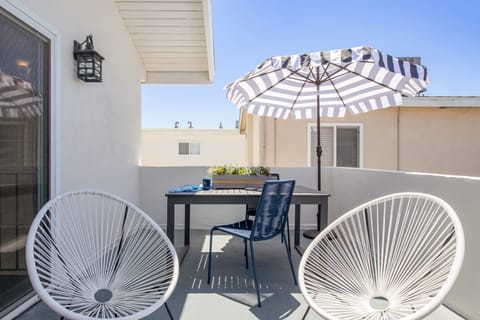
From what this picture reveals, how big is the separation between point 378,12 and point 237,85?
4926 mm

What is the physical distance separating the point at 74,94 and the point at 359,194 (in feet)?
10.6

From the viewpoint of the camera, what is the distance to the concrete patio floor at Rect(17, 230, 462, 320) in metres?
2.26

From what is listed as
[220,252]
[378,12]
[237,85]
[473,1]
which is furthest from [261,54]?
[220,252]

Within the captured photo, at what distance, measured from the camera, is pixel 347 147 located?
6203 mm

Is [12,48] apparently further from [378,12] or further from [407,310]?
[378,12]

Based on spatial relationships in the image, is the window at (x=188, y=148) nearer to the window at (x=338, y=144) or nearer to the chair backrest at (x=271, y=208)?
the window at (x=338, y=144)

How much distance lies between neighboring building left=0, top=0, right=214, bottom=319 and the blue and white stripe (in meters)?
1.04

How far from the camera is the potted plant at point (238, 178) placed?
11.4ft

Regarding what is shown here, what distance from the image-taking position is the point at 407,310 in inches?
69.1

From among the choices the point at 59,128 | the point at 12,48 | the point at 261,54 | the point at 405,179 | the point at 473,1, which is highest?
the point at 473,1

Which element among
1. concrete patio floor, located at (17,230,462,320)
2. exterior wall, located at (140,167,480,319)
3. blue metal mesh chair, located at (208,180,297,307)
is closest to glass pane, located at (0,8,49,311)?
concrete patio floor, located at (17,230,462,320)

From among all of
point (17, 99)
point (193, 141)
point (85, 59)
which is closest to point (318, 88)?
point (85, 59)

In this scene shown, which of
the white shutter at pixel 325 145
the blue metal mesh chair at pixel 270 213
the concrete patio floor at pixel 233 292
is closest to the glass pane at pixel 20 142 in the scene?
the concrete patio floor at pixel 233 292

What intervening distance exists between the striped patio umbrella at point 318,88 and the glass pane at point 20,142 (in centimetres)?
191
